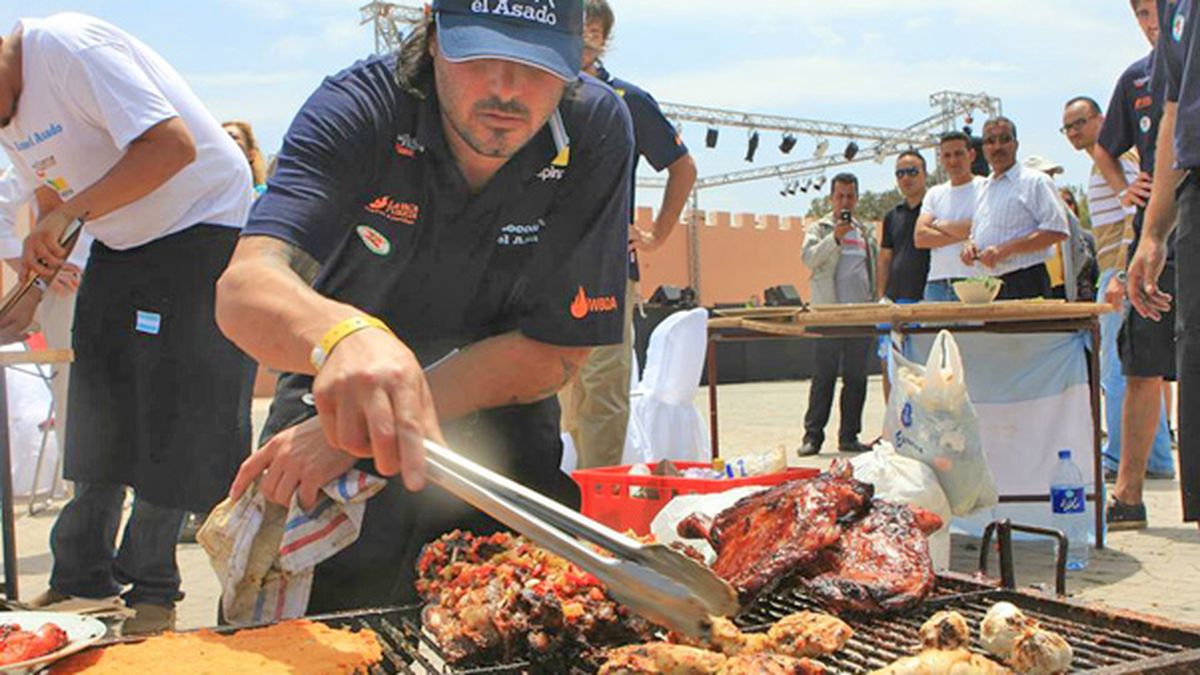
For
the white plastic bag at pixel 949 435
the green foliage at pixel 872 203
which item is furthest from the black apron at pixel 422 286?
the green foliage at pixel 872 203

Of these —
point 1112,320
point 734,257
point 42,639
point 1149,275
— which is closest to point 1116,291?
point 1149,275

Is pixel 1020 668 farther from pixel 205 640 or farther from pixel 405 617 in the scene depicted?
pixel 205 640

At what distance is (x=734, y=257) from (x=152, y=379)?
93.1 feet

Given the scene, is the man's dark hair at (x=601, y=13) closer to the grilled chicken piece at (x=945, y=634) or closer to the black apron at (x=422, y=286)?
the black apron at (x=422, y=286)

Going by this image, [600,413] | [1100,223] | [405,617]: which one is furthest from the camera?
[1100,223]

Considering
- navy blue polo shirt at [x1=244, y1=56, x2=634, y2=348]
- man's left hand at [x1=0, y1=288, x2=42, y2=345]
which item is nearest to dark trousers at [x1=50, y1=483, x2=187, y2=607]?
man's left hand at [x1=0, y1=288, x2=42, y2=345]

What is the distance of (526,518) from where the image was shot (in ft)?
4.41

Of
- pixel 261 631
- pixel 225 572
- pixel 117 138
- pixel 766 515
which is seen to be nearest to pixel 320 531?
pixel 225 572

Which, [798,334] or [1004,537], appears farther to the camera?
[798,334]

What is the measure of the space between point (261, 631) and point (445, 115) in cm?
127

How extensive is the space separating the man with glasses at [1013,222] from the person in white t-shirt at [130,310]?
507 centimetres

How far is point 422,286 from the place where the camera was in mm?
2646

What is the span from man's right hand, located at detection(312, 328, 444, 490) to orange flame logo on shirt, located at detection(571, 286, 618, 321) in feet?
3.48

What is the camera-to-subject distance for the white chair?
5984mm
